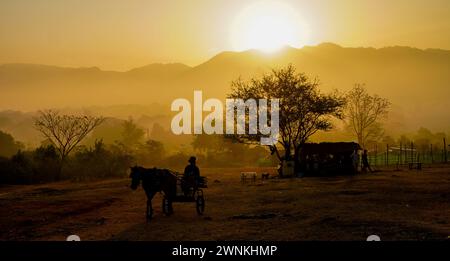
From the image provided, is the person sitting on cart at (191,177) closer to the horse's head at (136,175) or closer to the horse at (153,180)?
the horse at (153,180)

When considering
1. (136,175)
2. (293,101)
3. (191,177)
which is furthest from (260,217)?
(293,101)

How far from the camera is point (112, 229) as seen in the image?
18.3 metres

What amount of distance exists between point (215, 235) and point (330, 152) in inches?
1312

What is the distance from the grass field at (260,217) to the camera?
15828 millimetres

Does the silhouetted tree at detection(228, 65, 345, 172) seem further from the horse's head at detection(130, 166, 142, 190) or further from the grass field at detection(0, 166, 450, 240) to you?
the horse's head at detection(130, 166, 142, 190)

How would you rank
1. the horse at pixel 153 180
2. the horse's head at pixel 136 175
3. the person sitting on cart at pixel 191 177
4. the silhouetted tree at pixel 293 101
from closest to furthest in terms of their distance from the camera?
the horse's head at pixel 136 175, the horse at pixel 153 180, the person sitting on cart at pixel 191 177, the silhouetted tree at pixel 293 101

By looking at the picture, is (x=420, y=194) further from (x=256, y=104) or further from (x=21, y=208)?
Result: (x=256, y=104)

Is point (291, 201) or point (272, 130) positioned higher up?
point (272, 130)

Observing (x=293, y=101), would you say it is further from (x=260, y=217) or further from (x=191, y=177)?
(x=191, y=177)

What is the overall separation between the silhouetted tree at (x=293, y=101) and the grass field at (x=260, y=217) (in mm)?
22260

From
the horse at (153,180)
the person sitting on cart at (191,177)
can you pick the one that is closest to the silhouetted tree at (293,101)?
the person sitting on cart at (191,177)
